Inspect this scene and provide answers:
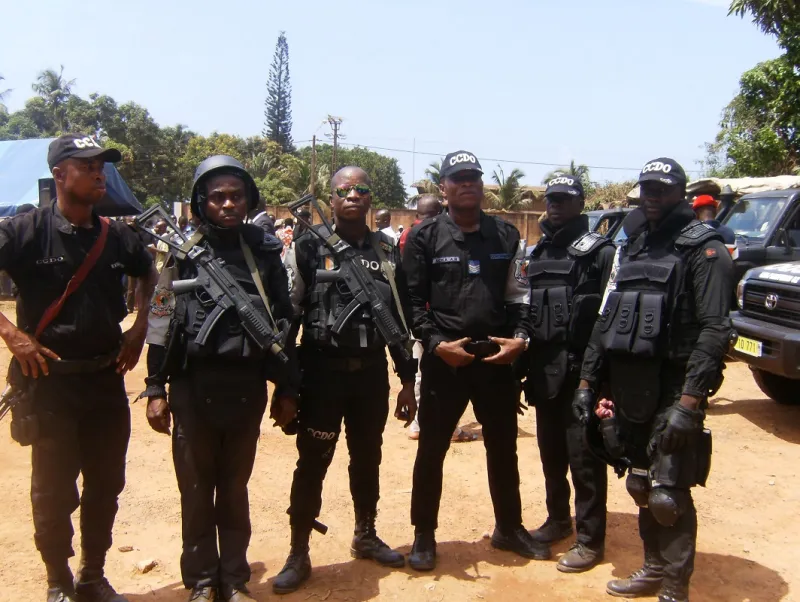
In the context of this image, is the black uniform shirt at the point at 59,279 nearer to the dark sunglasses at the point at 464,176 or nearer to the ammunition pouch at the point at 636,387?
the dark sunglasses at the point at 464,176

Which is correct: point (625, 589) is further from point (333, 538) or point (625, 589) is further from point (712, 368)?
point (333, 538)

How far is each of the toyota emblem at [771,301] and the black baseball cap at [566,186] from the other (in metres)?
3.34

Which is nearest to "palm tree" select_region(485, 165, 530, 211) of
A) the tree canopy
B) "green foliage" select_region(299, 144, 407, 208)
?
the tree canopy

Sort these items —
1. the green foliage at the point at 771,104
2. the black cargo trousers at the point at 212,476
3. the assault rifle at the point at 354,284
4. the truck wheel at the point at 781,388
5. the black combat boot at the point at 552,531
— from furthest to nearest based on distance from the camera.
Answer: the green foliage at the point at 771,104 < the truck wheel at the point at 781,388 < the black combat boot at the point at 552,531 < the assault rifle at the point at 354,284 < the black cargo trousers at the point at 212,476

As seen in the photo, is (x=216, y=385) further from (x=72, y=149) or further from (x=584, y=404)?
(x=584, y=404)

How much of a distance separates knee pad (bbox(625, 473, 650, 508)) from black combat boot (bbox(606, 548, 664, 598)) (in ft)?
1.35

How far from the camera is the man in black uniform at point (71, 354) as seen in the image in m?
3.08

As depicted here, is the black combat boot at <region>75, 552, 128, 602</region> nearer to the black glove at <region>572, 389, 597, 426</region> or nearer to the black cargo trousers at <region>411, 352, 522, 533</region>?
the black cargo trousers at <region>411, 352, 522, 533</region>

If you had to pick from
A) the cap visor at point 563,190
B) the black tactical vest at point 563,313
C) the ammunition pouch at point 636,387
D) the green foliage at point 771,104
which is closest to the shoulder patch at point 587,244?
the black tactical vest at point 563,313

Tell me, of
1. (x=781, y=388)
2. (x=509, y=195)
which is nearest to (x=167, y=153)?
(x=509, y=195)

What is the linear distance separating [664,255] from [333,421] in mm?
1839

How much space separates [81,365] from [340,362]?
1.20 m

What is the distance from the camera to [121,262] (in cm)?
330

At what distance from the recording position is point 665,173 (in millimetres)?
3346
